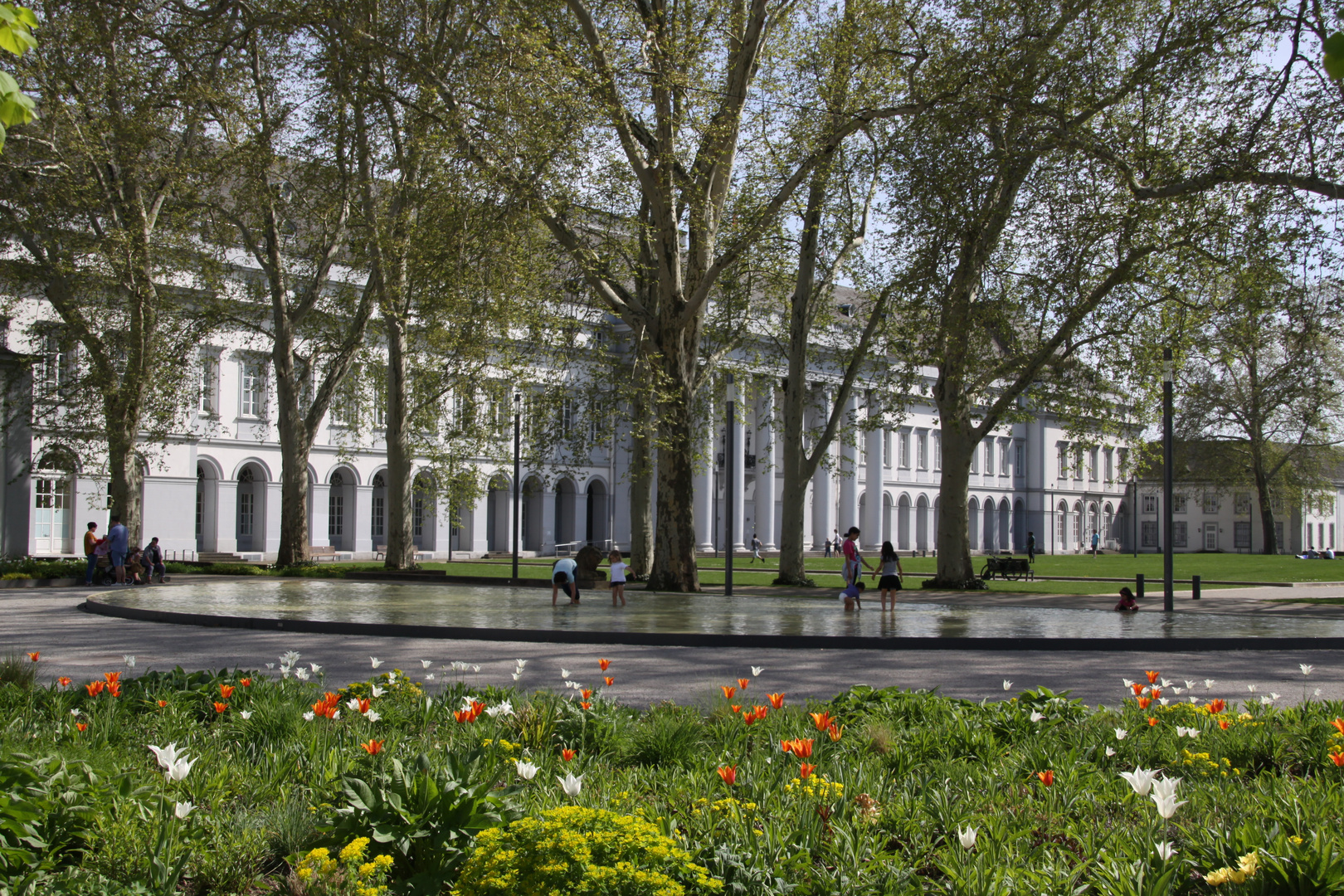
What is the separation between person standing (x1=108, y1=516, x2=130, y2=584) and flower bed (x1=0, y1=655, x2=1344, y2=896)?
22.3m

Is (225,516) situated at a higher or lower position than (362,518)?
higher

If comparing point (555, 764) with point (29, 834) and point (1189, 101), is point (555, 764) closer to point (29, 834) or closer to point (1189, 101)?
point (29, 834)

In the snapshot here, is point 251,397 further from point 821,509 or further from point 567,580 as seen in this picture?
point 821,509

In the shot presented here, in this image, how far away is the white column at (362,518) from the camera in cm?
5494

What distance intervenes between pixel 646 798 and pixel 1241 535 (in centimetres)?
11375

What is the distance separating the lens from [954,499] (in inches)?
1147

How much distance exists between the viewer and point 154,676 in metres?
7.18

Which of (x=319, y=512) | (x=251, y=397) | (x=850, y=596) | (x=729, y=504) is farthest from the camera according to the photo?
(x=319, y=512)

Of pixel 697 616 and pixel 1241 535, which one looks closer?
pixel 697 616

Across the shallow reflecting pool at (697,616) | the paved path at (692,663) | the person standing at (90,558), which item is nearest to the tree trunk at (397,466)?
the person standing at (90,558)

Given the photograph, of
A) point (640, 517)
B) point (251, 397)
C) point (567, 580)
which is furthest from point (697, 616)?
point (251, 397)

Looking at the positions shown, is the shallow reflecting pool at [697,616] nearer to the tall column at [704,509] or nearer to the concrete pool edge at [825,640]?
the concrete pool edge at [825,640]

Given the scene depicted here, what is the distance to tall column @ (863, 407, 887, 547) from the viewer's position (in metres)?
79.6

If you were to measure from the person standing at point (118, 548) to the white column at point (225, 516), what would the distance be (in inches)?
856
